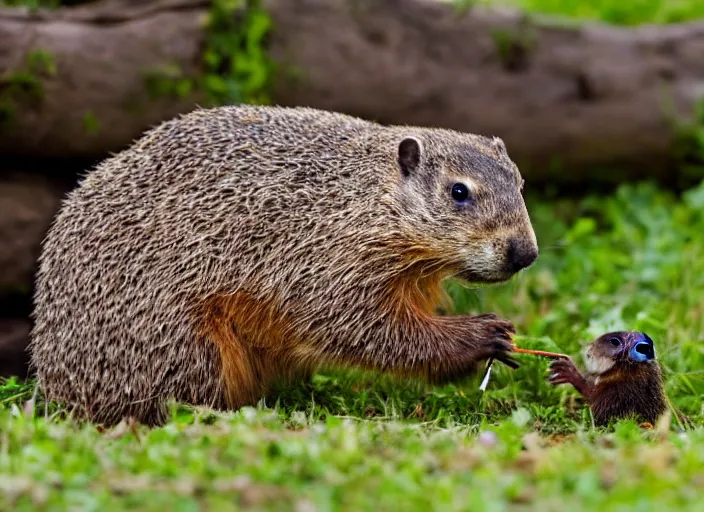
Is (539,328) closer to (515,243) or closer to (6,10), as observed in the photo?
(515,243)

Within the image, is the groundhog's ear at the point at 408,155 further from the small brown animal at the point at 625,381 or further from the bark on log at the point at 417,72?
the bark on log at the point at 417,72

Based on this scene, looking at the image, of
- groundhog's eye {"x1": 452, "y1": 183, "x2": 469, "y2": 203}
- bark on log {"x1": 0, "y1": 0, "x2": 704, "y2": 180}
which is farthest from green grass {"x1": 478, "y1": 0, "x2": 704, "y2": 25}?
groundhog's eye {"x1": 452, "y1": 183, "x2": 469, "y2": 203}

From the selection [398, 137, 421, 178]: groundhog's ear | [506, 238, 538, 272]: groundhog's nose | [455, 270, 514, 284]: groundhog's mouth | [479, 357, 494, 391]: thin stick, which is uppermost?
[398, 137, 421, 178]: groundhog's ear

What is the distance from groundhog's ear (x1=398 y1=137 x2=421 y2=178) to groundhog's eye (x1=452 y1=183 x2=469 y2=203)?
11.7 inches

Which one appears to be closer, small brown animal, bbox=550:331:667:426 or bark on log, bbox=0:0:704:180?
small brown animal, bbox=550:331:667:426

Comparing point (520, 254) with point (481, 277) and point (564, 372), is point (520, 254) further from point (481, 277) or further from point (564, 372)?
point (564, 372)

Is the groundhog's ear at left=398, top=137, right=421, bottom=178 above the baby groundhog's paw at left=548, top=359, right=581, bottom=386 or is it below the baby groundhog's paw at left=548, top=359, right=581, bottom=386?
above

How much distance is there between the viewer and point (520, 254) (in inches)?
221

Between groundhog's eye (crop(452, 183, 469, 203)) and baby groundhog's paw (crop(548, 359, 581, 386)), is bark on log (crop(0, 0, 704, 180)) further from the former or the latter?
baby groundhog's paw (crop(548, 359, 581, 386))

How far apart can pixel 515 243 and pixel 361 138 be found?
4.13 ft

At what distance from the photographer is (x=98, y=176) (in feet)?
20.7

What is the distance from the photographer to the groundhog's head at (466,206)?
573 cm

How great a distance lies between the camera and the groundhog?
5848mm

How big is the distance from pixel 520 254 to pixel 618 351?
918mm
